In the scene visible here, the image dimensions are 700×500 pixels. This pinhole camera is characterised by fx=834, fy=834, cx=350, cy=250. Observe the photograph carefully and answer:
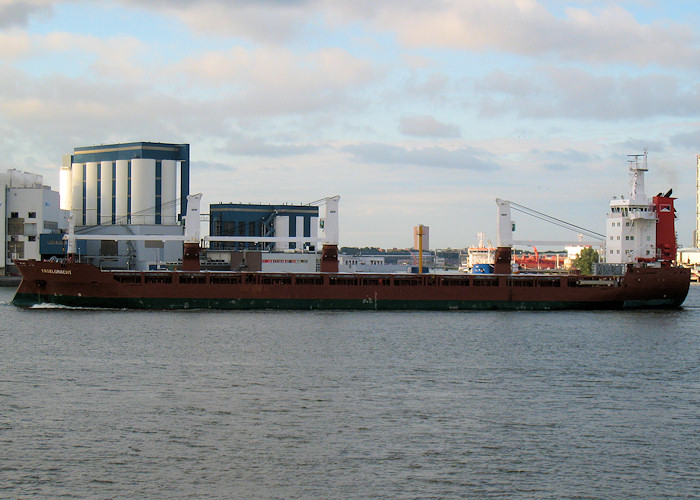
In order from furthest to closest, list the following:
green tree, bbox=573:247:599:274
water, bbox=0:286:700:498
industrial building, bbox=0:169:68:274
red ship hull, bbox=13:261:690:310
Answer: green tree, bbox=573:247:599:274 < industrial building, bbox=0:169:68:274 < red ship hull, bbox=13:261:690:310 < water, bbox=0:286:700:498

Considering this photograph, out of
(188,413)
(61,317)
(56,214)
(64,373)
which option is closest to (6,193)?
(56,214)

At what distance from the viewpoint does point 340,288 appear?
169 ft

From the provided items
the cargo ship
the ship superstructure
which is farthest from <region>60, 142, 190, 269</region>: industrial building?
the ship superstructure

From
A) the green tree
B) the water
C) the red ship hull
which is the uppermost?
the green tree

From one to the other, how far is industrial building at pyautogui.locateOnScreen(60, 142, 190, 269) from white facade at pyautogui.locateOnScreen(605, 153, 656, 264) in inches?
1817

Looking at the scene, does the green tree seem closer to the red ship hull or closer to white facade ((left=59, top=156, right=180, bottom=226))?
white facade ((left=59, top=156, right=180, bottom=226))

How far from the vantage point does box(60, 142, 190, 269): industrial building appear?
8606 centimetres

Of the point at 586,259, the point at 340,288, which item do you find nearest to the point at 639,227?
the point at 340,288

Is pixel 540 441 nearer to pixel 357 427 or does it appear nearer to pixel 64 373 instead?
pixel 357 427

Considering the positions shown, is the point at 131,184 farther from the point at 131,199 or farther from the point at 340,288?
the point at 340,288

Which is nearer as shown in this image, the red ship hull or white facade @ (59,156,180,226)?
the red ship hull

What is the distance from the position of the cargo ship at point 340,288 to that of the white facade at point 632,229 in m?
0.86

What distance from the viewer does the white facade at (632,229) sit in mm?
54562

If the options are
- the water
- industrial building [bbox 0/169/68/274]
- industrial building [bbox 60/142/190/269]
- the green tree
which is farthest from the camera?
the green tree
